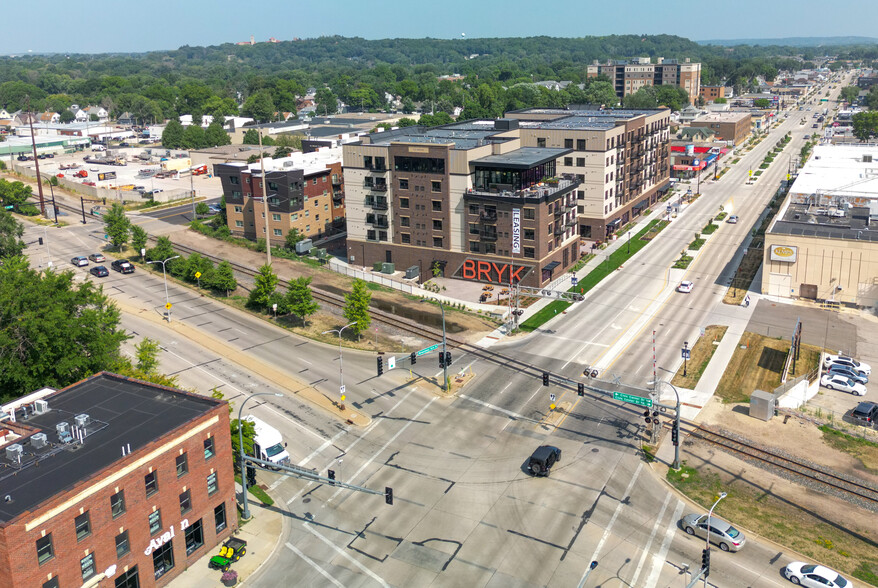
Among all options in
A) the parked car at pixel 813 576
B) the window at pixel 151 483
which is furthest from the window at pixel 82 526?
the parked car at pixel 813 576

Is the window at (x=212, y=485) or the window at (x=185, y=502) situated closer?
A: the window at (x=185, y=502)

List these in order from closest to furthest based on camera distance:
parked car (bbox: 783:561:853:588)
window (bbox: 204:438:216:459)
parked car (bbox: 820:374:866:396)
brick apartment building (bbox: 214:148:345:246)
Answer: parked car (bbox: 783:561:853:588) < window (bbox: 204:438:216:459) < parked car (bbox: 820:374:866:396) < brick apartment building (bbox: 214:148:345:246)

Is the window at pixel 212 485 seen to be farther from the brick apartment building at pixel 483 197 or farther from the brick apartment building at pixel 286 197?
the brick apartment building at pixel 286 197

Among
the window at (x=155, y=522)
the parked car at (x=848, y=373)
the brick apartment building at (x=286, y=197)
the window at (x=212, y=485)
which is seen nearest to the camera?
the window at (x=155, y=522)

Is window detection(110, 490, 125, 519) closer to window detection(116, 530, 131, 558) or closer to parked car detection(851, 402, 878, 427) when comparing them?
window detection(116, 530, 131, 558)

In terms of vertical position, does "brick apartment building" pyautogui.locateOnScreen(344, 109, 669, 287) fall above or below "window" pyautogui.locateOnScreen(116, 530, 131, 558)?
above

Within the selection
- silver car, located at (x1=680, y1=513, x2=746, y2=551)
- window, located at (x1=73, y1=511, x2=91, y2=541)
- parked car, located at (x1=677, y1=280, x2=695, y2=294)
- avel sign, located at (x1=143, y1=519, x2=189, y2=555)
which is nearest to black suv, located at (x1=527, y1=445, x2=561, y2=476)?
silver car, located at (x1=680, y1=513, x2=746, y2=551)

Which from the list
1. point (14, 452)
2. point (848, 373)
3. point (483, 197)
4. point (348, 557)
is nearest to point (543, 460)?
point (348, 557)
